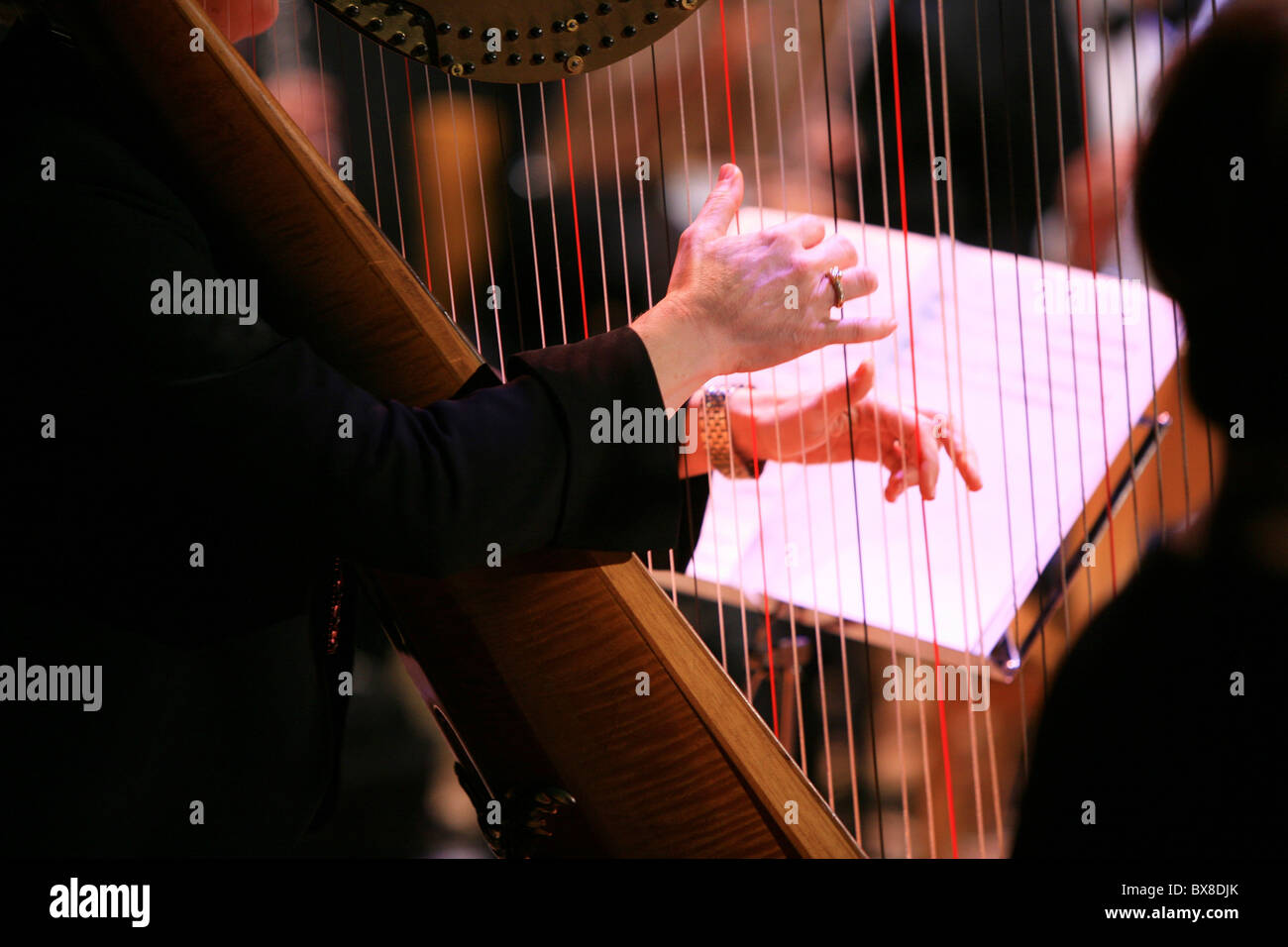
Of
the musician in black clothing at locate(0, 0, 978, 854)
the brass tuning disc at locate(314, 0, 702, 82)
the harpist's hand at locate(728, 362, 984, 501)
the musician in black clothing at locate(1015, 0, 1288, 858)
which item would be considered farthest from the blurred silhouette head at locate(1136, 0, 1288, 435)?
the brass tuning disc at locate(314, 0, 702, 82)

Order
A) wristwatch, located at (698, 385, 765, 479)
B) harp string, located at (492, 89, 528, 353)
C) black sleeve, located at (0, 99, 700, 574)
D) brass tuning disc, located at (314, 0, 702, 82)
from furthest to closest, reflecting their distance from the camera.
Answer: wristwatch, located at (698, 385, 765, 479)
harp string, located at (492, 89, 528, 353)
brass tuning disc, located at (314, 0, 702, 82)
black sleeve, located at (0, 99, 700, 574)

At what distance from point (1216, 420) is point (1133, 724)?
1.08 feet

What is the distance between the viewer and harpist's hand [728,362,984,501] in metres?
1.08

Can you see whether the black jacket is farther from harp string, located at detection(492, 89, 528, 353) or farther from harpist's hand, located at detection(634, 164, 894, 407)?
harp string, located at detection(492, 89, 528, 353)

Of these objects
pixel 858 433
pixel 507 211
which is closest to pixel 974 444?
pixel 858 433

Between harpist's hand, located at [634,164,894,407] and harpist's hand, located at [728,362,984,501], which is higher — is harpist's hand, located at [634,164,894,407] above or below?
above

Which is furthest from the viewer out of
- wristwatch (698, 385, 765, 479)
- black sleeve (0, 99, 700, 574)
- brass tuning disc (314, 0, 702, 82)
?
wristwatch (698, 385, 765, 479)

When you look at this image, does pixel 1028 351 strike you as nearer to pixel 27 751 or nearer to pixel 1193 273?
pixel 1193 273

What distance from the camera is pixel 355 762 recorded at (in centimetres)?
236

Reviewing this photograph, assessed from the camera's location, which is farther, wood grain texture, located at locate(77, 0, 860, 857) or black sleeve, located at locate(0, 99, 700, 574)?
wood grain texture, located at locate(77, 0, 860, 857)

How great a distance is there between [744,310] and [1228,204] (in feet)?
1.92

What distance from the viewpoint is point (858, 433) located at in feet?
3.72

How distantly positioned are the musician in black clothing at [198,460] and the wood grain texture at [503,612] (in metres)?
0.03
